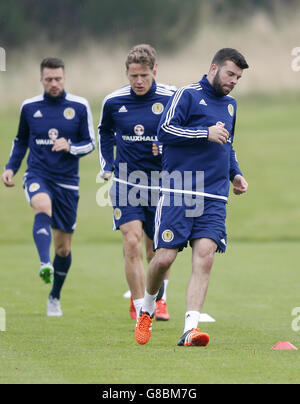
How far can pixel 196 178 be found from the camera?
769cm

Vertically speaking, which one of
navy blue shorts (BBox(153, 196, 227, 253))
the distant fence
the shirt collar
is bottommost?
the distant fence

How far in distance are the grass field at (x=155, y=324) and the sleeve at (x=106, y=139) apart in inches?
59.7

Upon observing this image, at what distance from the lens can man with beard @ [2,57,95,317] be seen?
1021 centimetres

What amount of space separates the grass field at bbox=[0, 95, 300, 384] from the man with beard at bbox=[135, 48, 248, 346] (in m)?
0.59

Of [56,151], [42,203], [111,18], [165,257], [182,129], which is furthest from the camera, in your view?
[111,18]

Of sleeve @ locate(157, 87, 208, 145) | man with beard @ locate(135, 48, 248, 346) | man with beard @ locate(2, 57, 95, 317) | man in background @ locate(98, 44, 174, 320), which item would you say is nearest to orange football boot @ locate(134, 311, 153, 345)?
man with beard @ locate(135, 48, 248, 346)

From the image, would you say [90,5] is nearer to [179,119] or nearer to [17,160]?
[17,160]

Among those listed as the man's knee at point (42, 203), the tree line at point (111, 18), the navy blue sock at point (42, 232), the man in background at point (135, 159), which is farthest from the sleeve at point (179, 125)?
the tree line at point (111, 18)

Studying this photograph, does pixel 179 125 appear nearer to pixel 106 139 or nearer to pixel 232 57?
pixel 232 57

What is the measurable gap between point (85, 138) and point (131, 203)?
1.59 meters

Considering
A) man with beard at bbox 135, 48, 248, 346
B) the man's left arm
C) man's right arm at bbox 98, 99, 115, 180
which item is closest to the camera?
man with beard at bbox 135, 48, 248, 346

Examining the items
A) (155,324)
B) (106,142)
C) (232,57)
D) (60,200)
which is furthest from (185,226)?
(60,200)

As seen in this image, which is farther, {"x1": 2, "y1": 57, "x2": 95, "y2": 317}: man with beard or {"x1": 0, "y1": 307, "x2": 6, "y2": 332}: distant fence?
Result: {"x1": 2, "y1": 57, "x2": 95, "y2": 317}: man with beard

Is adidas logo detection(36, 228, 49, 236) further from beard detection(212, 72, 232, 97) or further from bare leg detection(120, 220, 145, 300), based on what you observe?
beard detection(212, 72, 232, 97)
